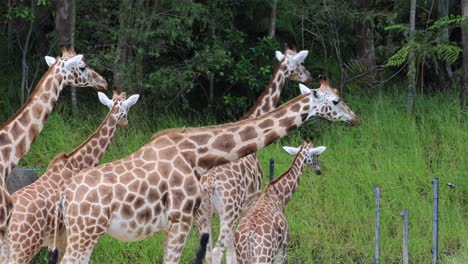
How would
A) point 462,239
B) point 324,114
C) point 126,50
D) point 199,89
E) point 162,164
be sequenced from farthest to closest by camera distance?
point 199,89
point 126,50
point 462,239
point 324,114
point 162,164

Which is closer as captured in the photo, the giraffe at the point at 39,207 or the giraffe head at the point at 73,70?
the giraffe at the point at 39,207

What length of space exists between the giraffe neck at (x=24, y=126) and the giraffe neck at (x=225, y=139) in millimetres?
918

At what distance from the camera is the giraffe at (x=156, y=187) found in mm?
8664

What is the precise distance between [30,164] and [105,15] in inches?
116

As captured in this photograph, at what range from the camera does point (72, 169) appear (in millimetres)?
10219

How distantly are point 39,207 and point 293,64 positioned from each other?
3.38 m

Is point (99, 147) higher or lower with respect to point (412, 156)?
higher

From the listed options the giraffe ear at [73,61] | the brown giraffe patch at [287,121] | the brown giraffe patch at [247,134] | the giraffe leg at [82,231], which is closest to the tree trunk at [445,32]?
the brown giraffe patch at [287,121]

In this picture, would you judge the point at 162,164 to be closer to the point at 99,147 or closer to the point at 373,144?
the point at 99,147

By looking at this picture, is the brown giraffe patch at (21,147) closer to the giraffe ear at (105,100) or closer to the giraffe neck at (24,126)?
the giraffe neck at (24,126)

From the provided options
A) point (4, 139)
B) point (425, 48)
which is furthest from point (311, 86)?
point (4, 139)

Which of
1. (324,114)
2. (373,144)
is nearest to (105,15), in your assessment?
(373,144)

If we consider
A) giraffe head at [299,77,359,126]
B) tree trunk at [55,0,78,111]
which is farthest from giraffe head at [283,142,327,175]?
tree trunk at [55,0,78,111]

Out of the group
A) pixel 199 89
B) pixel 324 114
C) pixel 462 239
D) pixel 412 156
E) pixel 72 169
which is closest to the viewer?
pixel 324 114
